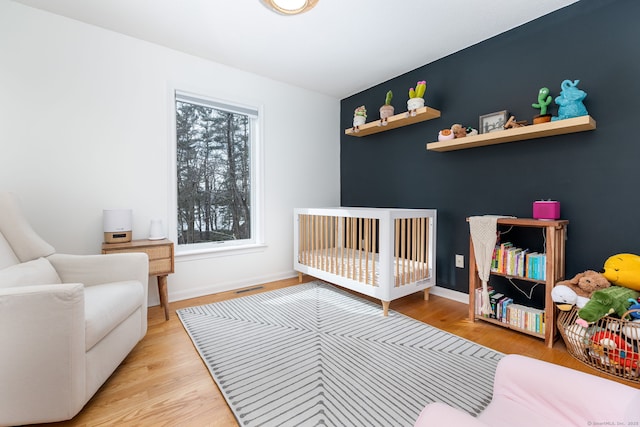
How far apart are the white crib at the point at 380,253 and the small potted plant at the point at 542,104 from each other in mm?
1023

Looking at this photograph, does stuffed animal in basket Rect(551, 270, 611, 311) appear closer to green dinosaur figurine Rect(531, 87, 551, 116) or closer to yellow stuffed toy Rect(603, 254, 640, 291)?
yellow stuffed toy Rect(603, 254, 640, 291)

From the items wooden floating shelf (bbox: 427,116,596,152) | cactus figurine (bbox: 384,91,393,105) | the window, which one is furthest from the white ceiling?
wooden floating shelf (bbox: 427,116,596,152)

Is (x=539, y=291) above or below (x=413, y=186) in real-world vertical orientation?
below

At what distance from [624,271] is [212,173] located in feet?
10.5

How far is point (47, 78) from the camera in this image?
2104 millimetres

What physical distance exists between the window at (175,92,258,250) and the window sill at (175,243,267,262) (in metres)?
0.11

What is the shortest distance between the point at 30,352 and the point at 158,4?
215 cm

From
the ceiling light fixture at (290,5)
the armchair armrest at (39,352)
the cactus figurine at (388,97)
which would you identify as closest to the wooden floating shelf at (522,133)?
A: the cactus figurine at (388,97)

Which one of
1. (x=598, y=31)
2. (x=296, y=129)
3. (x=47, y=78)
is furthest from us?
(x=296, y=129)

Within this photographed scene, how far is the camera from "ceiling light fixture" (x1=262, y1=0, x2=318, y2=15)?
5.97ft

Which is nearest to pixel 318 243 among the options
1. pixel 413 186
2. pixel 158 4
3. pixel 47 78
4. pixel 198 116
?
pixel 413 186

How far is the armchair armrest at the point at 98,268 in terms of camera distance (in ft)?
5.77

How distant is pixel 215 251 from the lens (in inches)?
114

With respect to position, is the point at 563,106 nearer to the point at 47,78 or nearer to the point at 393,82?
the point at 393,82
